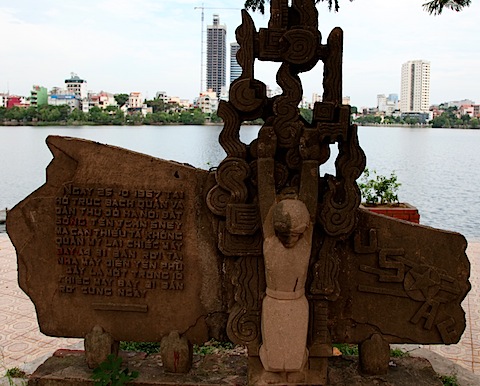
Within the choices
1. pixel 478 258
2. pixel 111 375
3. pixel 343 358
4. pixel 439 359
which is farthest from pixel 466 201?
pixel 111 375

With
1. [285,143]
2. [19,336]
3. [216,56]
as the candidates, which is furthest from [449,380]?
[216,56]

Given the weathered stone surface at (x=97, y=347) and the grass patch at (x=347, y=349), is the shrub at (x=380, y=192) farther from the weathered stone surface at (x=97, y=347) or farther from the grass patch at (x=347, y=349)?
the weathered stone surface at (x=97, y=347)

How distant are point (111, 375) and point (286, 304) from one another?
127cm

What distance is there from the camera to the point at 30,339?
4906mm

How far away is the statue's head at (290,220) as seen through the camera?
293cm

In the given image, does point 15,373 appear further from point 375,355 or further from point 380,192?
point 380,192

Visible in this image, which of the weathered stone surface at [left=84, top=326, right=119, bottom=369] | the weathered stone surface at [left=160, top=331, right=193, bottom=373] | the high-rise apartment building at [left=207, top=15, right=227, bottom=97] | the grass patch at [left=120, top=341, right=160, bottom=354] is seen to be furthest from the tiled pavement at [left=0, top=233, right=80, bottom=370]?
the high-rise apartment building at [left=207, top=15, right=227, bottom=97]

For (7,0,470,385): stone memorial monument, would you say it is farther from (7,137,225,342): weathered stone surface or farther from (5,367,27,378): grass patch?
(5,367,27,378): grass patch

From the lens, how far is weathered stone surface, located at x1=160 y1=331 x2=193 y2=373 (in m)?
3.40

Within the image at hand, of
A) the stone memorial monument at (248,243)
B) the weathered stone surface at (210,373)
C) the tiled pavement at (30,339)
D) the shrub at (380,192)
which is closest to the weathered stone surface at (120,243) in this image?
the stone memorial monument at (248,243)

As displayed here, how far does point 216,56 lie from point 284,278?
95587 millimetres

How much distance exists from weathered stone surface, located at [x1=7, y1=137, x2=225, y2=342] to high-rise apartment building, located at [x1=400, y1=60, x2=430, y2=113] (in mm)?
101537

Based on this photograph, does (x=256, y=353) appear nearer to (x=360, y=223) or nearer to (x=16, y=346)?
(x=360, y=223)

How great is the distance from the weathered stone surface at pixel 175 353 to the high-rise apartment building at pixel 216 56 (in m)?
86.9
